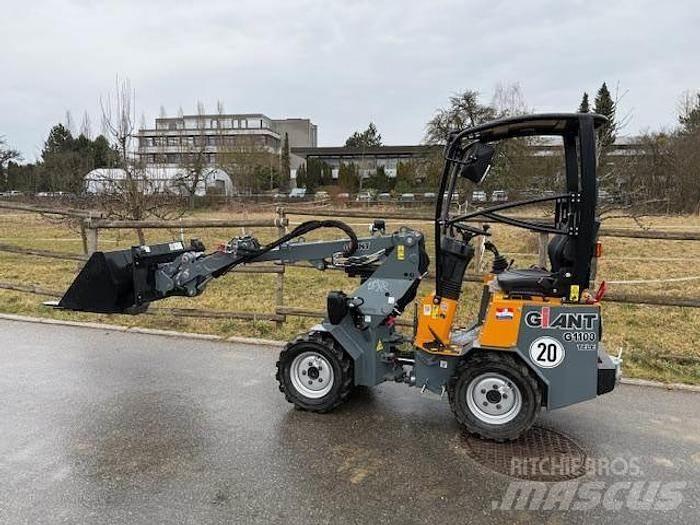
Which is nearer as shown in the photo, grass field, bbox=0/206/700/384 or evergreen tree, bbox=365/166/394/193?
grass field, bbox=0/206/700/384

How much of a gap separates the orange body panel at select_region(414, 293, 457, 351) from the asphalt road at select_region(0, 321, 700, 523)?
0.65 m

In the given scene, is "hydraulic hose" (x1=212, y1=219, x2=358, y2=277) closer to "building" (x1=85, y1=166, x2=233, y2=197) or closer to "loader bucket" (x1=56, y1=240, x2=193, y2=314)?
"loader bucket" (x1=56, y1=240, x2=193, y2=314)

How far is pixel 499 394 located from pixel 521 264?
1029 cm

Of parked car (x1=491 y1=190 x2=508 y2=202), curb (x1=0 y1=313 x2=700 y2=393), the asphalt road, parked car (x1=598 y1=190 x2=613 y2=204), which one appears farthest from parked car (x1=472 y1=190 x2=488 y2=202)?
the asphalt road

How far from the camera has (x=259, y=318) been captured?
7648 millimetres

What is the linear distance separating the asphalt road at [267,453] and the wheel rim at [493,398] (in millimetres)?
302

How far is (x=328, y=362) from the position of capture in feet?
15.6

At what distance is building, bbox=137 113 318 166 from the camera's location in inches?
1259

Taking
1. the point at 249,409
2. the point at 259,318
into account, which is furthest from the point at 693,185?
the point at 249,409

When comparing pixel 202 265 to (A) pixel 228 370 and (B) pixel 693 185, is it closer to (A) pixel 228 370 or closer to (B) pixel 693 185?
(A) pixel 228 370

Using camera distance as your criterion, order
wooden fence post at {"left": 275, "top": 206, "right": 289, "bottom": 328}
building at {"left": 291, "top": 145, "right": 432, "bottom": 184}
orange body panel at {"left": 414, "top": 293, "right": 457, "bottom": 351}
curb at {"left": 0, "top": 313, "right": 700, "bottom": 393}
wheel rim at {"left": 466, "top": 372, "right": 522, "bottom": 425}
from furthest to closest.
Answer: building at {"left": 291, "top": 145, "right": 432, "bottom": 184} < wooden fence post at {"left": 275, "top": 206, "right": 289, "bottom": 328} < curb at {"left": 0, "top": 313, "right": 700, "bottom": 393} < orange body panel at {"left": 414, "top": 293, "right": 457, "bottom": 351} < wheel rim at {"left": 466, "top": 372, "right": 522, "bottom": 425}

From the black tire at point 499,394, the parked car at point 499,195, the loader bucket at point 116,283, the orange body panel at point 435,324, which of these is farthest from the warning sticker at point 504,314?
the parked car at point 499,195

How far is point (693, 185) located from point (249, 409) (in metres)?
33.8

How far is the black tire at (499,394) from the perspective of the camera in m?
4.14
